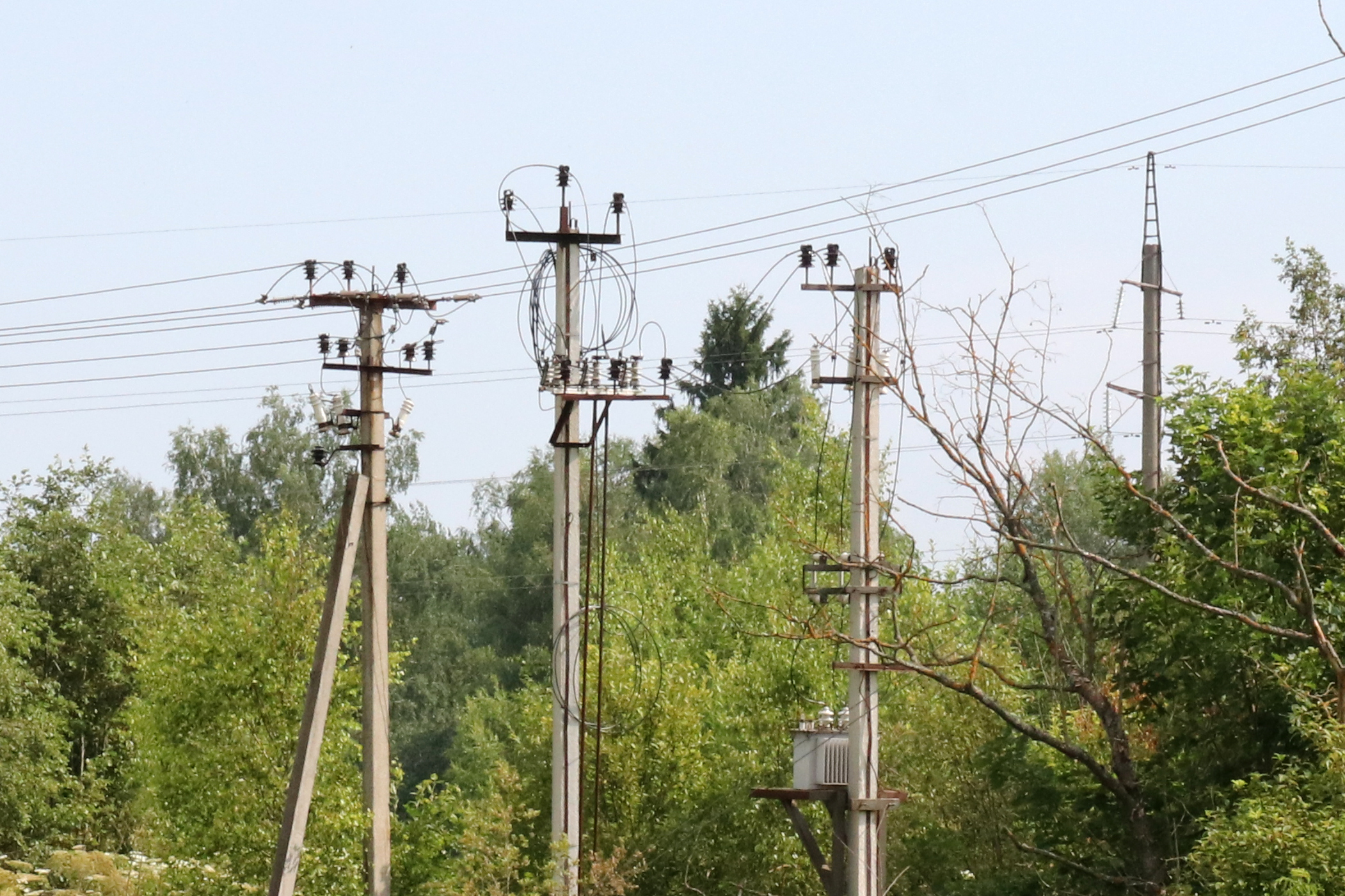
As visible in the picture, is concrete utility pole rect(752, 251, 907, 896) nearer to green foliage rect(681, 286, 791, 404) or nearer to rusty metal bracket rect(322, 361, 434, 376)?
rusty metal bracket rect(322, 361, 434, 376)

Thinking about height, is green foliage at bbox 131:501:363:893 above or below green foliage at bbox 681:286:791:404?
below

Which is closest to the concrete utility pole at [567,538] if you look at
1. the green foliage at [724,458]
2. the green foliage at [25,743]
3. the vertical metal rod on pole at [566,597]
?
the vertical metal rod on pole at [566,597]

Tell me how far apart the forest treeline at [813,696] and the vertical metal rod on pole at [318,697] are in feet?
6.03

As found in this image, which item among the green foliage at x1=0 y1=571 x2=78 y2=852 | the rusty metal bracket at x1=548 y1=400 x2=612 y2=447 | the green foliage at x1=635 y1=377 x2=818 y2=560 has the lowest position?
the green foliage at x1=0 y1=571 x2=78 y2=852

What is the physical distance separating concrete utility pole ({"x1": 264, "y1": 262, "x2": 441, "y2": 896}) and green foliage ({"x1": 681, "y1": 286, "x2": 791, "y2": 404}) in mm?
39517

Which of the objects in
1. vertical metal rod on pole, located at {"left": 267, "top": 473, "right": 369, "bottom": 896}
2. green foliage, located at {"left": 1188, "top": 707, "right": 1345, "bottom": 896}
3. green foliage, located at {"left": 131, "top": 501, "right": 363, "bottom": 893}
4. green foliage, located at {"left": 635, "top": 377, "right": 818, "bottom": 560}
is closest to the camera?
green foliage, located at {"left": 1188, "top": 707, "right": 1345, "bottom": 896}

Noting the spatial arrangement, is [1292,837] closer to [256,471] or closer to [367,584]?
[367,584]

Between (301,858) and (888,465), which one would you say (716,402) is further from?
(301,858)

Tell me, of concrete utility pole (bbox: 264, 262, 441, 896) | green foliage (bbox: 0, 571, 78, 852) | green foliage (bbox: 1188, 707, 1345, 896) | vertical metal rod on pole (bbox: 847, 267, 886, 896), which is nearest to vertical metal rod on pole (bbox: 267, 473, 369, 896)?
concrete utility pole (bbox: 264, 262, 441, 896)

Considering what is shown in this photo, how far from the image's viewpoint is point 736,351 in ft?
197

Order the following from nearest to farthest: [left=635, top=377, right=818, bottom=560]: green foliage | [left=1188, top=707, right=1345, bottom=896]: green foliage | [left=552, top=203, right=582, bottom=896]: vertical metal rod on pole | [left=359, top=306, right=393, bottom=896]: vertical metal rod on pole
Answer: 1. [left=1188, top=707, right=1345, bottom=896]: green foliage
2. [left=552, top=203, right=582, bottom=896]: vertical metal rod on pole
3. [left=359, top=306, right=393, bottom=896]: vertical metal rod on pole
4. [left=635, top=377, right=818, bottom=560]: green foliage

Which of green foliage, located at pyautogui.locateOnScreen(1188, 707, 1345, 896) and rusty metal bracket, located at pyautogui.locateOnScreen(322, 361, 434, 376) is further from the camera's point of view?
rusty metal bracket, located at pyautogui.locateOnScreen(322, 361, 434, 376)

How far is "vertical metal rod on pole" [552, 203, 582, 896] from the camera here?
1795cm

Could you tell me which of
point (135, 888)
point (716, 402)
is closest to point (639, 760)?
point (135, 888)
